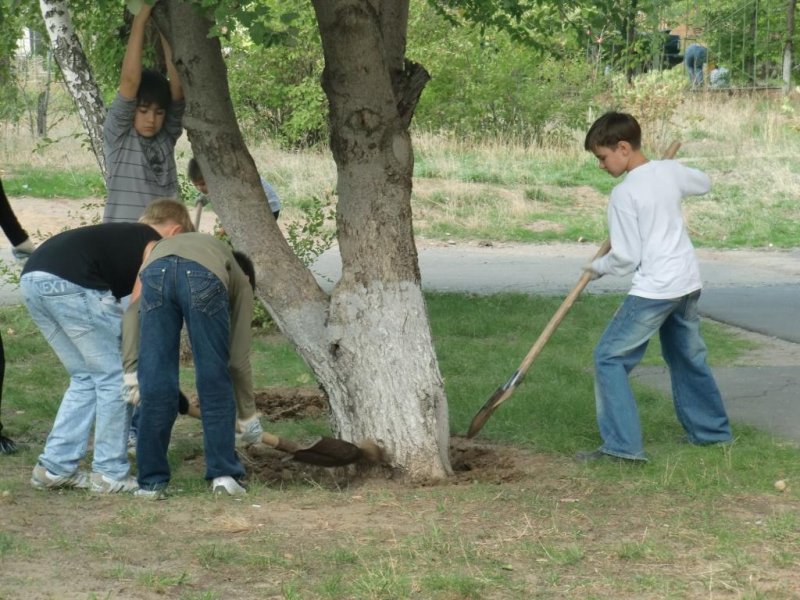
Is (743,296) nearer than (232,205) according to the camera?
No

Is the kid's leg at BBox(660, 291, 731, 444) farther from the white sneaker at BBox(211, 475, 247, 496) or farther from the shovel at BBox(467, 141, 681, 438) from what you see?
the white sneaker at BBox(211, 475, 247, 496)

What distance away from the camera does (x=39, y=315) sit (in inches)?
216

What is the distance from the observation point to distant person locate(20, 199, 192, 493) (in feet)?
17.7

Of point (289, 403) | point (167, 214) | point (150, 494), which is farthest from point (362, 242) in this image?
point (289, 403)

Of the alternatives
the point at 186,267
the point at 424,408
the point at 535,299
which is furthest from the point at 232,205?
→ the point at 535,299

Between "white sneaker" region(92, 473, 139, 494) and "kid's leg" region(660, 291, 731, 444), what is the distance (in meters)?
2.59

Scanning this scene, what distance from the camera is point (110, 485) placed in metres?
5.54

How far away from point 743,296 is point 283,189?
24.0 ft

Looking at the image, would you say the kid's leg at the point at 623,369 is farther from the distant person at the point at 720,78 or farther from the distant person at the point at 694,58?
the distant person at the point at 694,58

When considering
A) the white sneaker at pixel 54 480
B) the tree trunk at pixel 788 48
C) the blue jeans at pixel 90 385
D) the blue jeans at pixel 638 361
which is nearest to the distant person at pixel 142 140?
the blue jeans at pixel 90 385

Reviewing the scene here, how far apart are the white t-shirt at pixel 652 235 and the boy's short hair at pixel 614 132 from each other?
0.16 m

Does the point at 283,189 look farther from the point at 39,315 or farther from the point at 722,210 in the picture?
the point at 39,315

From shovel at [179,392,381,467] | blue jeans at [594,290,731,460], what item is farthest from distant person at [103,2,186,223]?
blue jeans at [594,290,731,460]

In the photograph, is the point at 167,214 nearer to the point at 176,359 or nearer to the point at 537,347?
the point at 176,359
